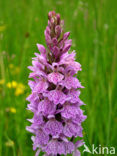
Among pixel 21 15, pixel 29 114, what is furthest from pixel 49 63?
pixel 21 15

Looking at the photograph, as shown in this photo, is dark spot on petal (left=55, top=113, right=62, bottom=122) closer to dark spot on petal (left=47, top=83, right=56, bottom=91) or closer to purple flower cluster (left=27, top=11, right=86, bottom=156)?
purple flower cluster (left=27, top=11, right=86, bottom=156)

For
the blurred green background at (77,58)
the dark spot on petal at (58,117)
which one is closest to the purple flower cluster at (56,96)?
the dark spot on petal at (58,117)

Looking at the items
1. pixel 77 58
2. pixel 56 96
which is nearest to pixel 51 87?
pixel 56 96

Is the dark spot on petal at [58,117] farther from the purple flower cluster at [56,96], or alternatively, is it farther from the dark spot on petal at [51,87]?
the dark spot on petal at [51,87]

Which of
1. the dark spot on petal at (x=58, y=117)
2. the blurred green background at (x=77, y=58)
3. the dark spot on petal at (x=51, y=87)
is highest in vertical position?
the blurred green background at (x=77, y=58)

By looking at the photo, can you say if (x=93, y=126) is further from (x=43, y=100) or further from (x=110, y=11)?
(x=110, y=11)

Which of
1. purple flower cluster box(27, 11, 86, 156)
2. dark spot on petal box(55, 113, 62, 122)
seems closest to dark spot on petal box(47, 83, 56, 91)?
purple flower cluster box(27, 11, 86, 156)

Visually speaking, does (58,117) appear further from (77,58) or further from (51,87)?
(77,58)
